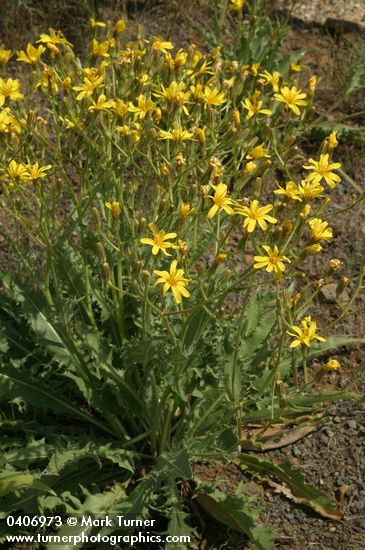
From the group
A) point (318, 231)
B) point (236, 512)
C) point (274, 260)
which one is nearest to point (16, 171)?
point (274, 260)

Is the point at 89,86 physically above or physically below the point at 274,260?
above

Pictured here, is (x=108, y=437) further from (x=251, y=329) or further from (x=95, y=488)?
(x=251, y=329)

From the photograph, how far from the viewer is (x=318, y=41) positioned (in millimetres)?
6125

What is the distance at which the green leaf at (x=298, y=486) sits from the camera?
11.0ft

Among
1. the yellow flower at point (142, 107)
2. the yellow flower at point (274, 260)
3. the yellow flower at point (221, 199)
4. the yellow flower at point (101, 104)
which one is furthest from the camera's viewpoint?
the yellow flower at point (142, 107)

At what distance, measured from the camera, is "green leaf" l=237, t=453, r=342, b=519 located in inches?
132

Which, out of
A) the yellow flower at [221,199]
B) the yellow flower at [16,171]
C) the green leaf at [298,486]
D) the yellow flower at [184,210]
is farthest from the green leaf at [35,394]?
the yellow flower at [221,199]

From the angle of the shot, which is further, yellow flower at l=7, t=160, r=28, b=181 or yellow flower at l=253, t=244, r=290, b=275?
yellow flower at l=7, t=160, r=28, b=181

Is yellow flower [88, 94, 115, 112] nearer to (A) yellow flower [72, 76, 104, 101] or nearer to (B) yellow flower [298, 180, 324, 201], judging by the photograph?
(A) yellow flower [72, 76, 104, 101]

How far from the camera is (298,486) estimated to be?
3.38m

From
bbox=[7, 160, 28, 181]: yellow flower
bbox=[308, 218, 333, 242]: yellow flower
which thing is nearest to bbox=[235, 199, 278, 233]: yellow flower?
bbox=[308, 218, 333, 242]: yellow flower

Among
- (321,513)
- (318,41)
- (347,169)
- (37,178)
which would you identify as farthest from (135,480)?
(318,41)

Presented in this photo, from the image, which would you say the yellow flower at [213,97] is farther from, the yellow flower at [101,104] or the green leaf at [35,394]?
the green leaf at [35,394]

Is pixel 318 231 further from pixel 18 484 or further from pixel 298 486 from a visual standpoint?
pixel 18 484
